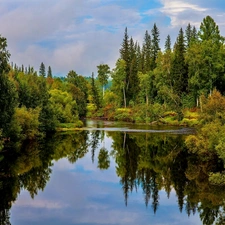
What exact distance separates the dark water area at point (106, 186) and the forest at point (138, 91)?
4.97m

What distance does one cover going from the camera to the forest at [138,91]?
3922 cm

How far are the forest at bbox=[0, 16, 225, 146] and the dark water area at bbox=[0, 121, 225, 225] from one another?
4.97m

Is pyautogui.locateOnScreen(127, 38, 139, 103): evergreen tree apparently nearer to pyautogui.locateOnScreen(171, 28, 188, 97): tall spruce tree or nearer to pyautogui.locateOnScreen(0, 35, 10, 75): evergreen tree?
pyautogui.locateOnScreen(171, 28, 188, 97): tall spruce tree

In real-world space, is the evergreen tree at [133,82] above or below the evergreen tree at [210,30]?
below

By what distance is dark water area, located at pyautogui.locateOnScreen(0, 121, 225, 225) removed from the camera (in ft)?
68.1

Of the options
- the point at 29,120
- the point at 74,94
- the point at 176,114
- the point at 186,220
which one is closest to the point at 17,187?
the point at 186,220

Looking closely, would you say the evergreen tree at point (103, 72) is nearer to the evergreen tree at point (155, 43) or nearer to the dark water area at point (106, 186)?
the evergreen tree at point (155, 43)

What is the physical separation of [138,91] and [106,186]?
67.3 metres

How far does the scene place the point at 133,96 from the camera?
93.9 m

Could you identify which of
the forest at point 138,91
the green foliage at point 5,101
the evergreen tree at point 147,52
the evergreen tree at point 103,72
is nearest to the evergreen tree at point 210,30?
the forest at point 138,91

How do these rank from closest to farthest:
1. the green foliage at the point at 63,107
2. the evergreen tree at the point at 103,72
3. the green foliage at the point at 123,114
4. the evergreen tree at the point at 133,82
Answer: the green foliage at the point at 63,107 < the green foliage at the point at 123,114 < the evergreen tree at the point at 133,82 < the evergreen tree at the point at 103,72

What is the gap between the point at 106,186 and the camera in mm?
27484

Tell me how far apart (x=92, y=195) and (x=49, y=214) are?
4.71m

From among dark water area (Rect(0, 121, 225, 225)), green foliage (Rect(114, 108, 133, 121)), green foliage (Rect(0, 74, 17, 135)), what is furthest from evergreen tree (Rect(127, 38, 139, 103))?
green foliage (Rect(0, 74, 17, 135))
